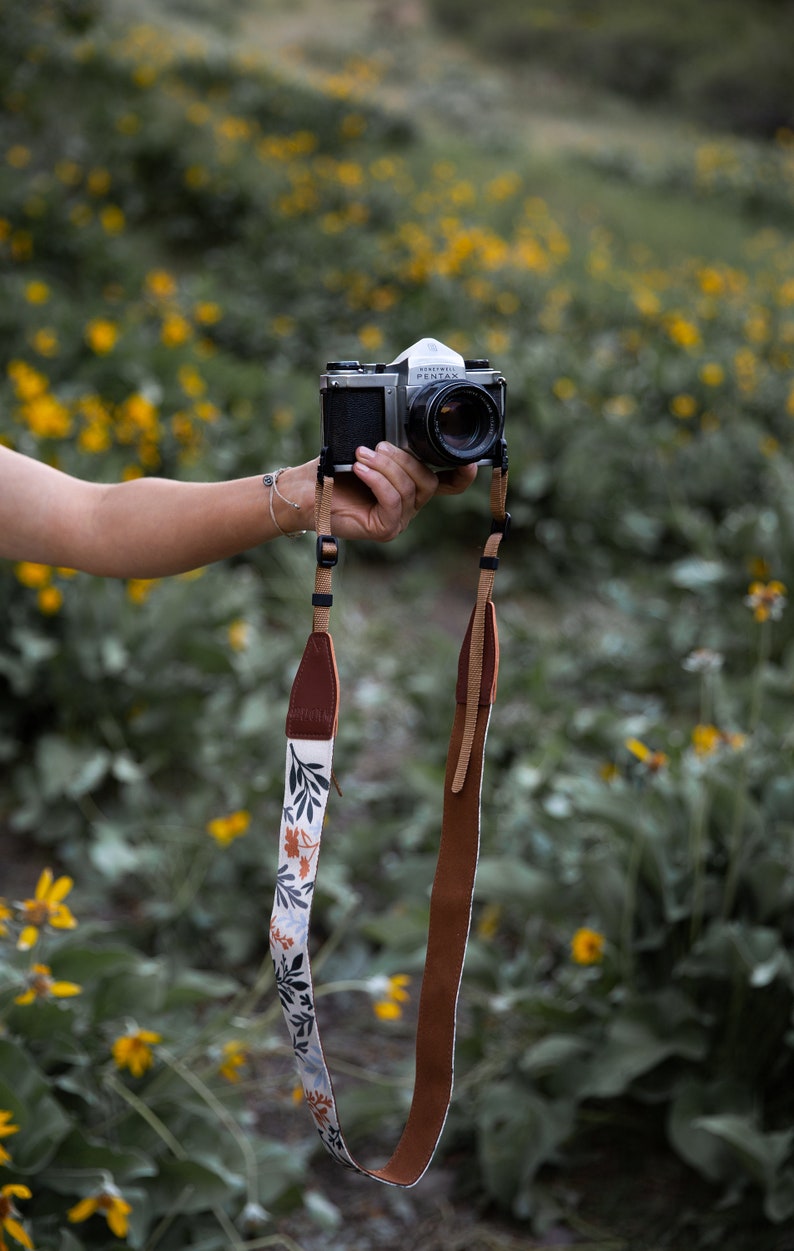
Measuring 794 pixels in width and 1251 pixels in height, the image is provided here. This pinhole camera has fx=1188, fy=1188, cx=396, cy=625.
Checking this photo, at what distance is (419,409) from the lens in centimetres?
134

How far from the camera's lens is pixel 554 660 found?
12.1 ft

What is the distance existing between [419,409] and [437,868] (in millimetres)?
554

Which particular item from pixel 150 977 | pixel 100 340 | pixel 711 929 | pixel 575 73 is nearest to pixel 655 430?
pixel 100 340

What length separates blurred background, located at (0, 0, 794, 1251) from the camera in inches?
79.8

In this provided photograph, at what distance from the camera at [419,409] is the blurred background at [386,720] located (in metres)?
0.82

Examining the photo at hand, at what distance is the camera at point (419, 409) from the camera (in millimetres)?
1340

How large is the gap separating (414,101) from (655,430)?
11216 mm

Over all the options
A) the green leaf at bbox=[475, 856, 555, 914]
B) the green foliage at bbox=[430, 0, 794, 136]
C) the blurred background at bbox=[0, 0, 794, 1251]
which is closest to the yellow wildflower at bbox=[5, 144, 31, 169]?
the blurred background at bbox=[0, 0, 794, 1251]

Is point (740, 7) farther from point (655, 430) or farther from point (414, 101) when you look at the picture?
point (655, 430)

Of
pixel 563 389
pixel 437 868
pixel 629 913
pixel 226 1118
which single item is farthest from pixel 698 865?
pixel 563 389

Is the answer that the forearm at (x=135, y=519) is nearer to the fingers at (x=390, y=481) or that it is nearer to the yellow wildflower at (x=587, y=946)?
the fingers at (x=390, y=481)

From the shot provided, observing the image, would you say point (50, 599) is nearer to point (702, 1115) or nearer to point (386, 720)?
point (386, 720)

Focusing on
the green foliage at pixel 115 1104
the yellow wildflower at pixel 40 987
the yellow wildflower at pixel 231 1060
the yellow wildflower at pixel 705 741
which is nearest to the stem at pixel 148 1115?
the green foliage at pixel 115 1104

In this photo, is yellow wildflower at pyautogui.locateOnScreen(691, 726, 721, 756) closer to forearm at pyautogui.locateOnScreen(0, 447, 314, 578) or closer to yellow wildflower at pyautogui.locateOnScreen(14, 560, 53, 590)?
forearm at pyautogui.locateOnScreen(0, 447, 314, 578)
